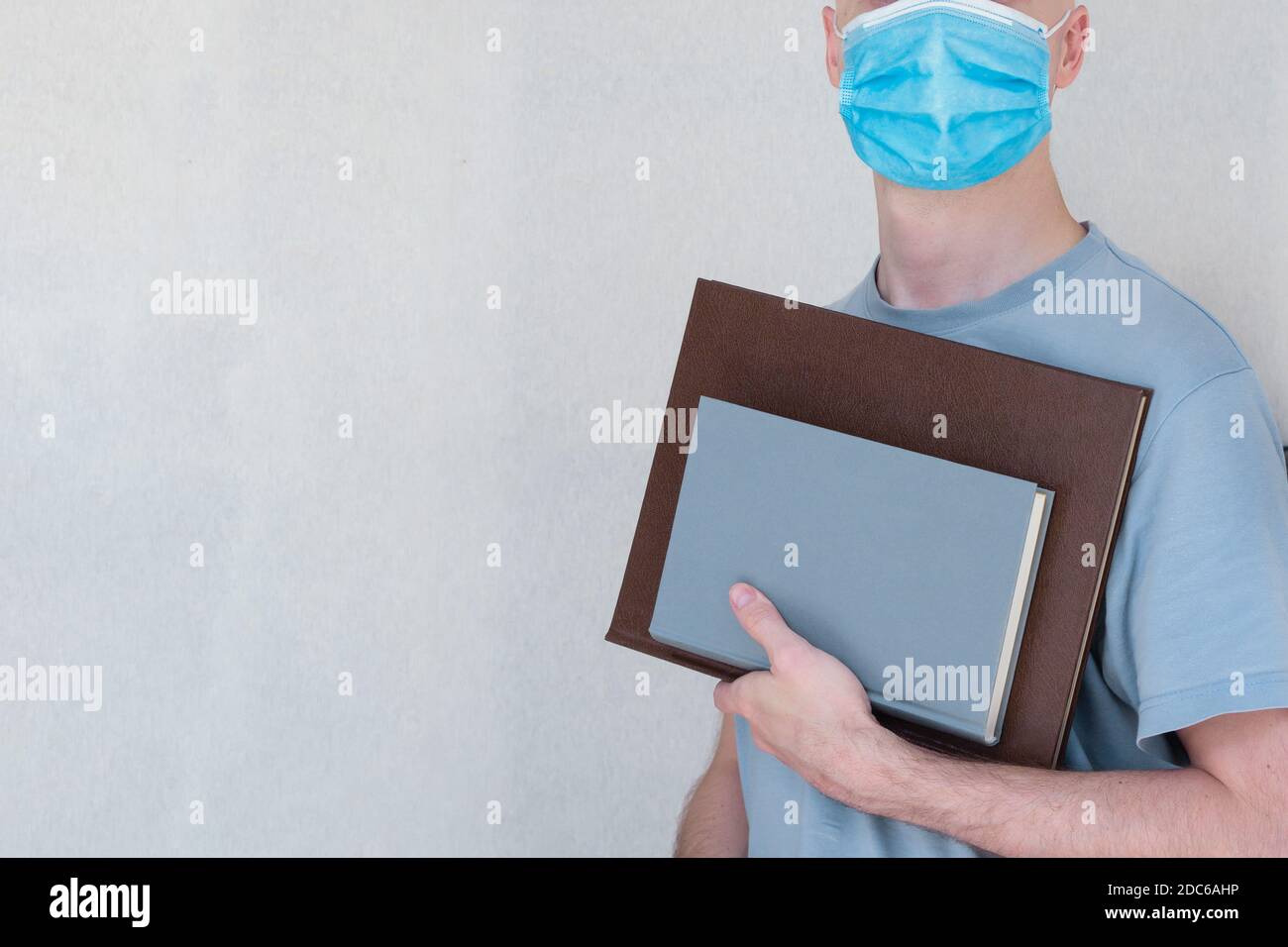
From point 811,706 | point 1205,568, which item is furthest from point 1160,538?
point 811,706

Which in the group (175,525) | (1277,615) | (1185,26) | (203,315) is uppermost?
(1185,26)

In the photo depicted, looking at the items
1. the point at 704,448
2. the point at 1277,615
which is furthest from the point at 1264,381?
the point at 704,448

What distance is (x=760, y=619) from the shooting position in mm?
918

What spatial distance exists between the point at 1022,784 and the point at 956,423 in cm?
30

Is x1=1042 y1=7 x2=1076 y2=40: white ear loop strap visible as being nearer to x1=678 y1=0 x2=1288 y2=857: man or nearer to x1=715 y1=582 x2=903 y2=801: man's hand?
x1=678 y1=0 x2=1288 y2=857: man

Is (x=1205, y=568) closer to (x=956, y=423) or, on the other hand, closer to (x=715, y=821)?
(x=956, y=423)

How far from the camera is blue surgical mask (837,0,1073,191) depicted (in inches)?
39.0

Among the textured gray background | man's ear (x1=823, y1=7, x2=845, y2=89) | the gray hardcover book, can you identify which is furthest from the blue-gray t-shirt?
the textured gray background

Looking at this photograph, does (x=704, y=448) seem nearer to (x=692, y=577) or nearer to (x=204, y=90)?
(x=692, y=577)

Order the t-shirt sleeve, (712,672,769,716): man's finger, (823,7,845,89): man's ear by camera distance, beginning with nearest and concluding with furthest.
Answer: the t-shirt sleeve → (712,672,769,716): man's finger → (823,7,845,89): man's ear

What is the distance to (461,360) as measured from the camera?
148cm

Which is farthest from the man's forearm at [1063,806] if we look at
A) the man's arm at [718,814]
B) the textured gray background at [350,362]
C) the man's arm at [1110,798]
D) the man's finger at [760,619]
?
the textured gray background at [350,362]

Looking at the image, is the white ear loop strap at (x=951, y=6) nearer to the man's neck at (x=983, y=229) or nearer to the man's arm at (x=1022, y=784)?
the man's neck at (x=983, y=229)
